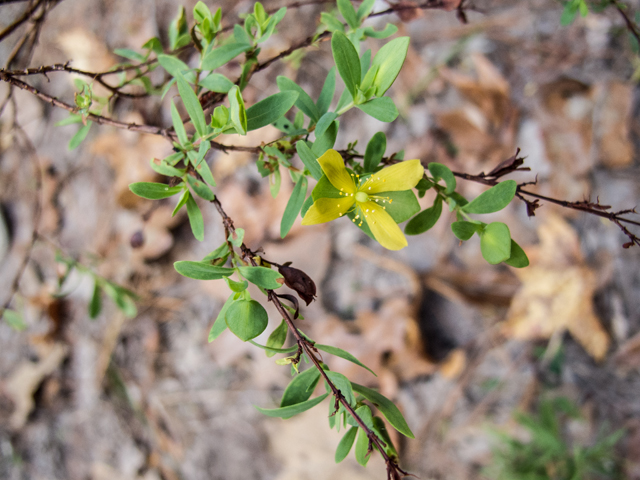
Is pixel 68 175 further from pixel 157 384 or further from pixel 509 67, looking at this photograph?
pixel 509 67

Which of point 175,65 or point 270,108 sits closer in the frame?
point 270,108

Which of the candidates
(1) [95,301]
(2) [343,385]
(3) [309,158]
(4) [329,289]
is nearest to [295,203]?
(3) [309,158]

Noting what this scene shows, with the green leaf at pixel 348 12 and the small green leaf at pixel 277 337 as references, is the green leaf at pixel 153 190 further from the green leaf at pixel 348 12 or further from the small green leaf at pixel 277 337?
the green leaf at pixel 348 12

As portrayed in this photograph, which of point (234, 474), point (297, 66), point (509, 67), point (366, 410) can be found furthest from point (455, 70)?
point (234, 474)

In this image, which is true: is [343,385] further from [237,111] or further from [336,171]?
[237,111]

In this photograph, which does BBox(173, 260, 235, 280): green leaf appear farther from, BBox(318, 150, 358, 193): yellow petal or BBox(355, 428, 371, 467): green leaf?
BBox(355, 428, 371, 467): green leaf

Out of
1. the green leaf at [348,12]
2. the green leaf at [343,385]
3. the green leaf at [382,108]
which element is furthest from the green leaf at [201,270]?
the green leaf at [348,12]
